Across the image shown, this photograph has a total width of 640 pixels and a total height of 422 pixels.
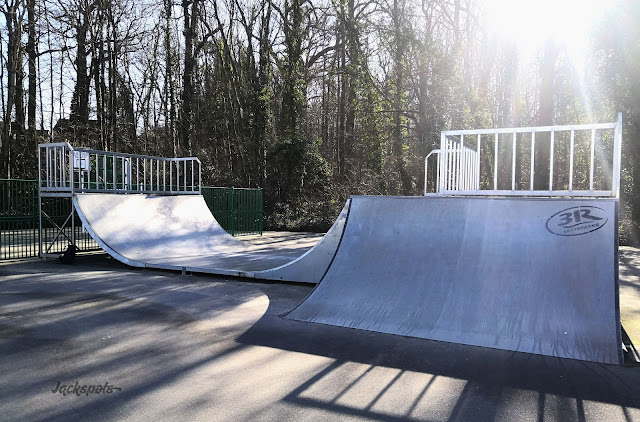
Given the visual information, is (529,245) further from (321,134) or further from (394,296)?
(321,134)

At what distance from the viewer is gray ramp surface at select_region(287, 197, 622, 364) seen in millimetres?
4715

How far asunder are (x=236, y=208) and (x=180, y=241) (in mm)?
6139

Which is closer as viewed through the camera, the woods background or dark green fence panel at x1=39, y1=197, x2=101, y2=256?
dark green fence panel at x1=39, y1=197, x2=101, y2=256

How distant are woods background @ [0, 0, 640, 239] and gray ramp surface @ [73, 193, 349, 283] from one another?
334 inches

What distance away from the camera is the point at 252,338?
5.02m

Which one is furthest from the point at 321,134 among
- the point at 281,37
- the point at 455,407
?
the point at 455,407

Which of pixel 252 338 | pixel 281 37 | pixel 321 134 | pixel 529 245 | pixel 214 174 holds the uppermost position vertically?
pixel 281 37

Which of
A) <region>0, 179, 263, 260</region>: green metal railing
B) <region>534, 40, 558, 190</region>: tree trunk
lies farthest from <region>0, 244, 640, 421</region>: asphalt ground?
<region>534, 40, 558, 190</region>: tree trunk

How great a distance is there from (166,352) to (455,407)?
2.72 metres

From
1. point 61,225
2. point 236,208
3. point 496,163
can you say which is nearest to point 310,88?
point 236,208

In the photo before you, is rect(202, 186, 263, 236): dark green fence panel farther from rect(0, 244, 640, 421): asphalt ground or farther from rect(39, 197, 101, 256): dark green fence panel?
rect(0, 244, 640, 421): asphalt ground

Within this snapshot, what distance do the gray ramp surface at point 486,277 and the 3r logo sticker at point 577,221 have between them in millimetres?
11

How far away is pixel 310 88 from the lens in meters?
29.2

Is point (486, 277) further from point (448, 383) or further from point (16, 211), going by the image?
point (16, 211)
